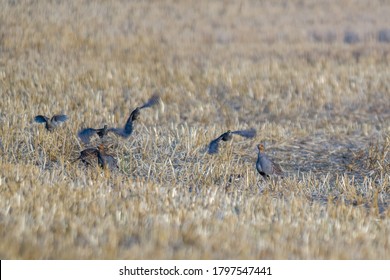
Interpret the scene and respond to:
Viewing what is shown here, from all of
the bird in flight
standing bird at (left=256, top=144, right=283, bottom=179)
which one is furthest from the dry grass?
the bird in flight

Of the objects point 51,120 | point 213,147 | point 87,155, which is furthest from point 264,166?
point 51,120

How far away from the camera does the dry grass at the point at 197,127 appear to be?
5.56 m

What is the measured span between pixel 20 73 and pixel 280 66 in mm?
4587

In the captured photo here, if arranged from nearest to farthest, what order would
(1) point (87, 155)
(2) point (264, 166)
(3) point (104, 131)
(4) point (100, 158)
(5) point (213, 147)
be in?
(2) point (264, 166) < (4) point (100, 158) < (1) point (87, 155) < (5) point (213, 147) < (3) point (104, 131)

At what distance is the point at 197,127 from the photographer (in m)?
12.0

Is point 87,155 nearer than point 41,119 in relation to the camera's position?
Yes

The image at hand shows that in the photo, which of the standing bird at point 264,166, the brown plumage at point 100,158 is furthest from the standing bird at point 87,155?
the standing bird at point 264,166

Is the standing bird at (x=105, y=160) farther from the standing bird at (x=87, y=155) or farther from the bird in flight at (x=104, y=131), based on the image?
the bird in flight at (x=104, y=131)

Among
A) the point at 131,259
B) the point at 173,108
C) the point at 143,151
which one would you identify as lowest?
the point at 131,259

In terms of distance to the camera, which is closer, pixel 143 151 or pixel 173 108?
pixel 143 151

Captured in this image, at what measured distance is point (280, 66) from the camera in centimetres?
1557

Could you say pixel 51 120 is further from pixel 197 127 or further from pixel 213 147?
pixel 197 127

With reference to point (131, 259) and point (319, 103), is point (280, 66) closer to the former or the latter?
point (319, 103)

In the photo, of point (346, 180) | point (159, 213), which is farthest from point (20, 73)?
point (159, 213)
